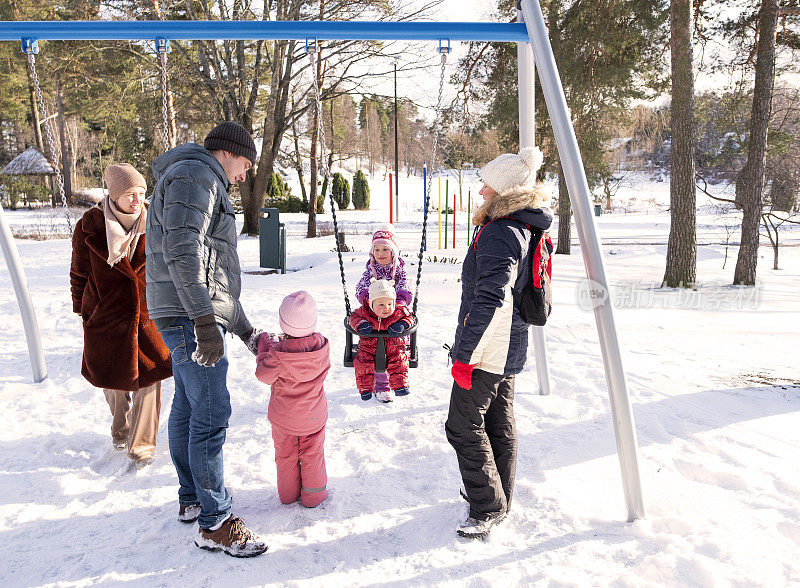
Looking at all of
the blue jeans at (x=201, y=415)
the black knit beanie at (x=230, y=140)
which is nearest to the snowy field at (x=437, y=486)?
the blue jeans at (x=201, y=415)

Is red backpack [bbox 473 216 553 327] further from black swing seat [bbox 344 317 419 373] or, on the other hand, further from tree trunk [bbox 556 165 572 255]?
tree trunk [bbox 556 165 572 255]

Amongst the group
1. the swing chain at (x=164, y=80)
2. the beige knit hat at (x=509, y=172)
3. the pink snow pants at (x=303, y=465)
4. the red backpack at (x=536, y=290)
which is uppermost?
the swing chain at (x=164, y=80)

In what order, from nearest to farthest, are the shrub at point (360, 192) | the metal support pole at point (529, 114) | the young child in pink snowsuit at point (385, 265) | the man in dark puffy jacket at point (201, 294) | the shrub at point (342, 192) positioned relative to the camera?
the man in dark puffy jacket at point (201, 294) → the metal support pole at point (529, 114) → the young child in pink snowsuit at point (385, 265) → the shrub at point (342, 192) → the shrub at point (360, 192)

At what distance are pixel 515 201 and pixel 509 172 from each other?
0.18 meters

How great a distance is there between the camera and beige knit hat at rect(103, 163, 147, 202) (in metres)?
2.84

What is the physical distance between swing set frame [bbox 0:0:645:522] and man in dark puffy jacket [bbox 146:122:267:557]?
1539 millimetres

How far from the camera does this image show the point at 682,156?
9.12m

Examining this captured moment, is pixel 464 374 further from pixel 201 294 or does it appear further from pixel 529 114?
pixel 529 114

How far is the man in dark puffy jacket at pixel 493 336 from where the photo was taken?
2.29m

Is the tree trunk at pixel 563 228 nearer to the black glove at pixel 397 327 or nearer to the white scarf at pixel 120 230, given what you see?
the black glove at pixel 397 327

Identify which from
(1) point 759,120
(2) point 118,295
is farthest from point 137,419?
(1) point 759,120

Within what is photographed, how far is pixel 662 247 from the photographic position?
1855 centimetres

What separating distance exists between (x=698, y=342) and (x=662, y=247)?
14.3 metres

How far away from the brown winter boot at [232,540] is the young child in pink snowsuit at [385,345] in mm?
1834
